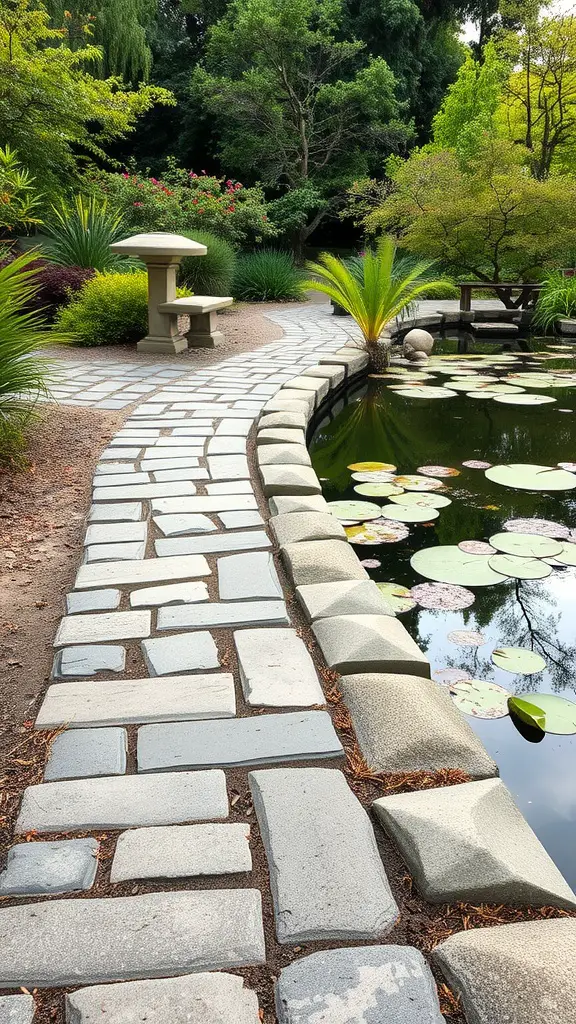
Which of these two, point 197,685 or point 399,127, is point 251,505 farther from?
point 399,127

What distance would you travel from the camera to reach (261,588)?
218 cm

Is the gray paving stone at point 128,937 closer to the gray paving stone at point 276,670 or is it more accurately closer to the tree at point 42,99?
the gray paving stone at point 276,670

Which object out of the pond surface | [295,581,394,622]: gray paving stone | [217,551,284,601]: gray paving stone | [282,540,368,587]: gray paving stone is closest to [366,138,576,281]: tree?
the pond surface

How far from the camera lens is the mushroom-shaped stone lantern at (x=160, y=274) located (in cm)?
575

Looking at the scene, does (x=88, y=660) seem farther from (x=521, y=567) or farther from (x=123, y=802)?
(x=521, y=567)

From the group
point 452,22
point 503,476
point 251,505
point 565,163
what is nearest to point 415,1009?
point 251,505

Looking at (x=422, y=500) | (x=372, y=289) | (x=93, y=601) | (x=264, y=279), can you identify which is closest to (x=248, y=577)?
(x=93, y=601)

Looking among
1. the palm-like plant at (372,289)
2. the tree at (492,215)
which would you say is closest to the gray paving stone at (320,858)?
the palm-like plant at (372,289)

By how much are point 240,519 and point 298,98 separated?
13739 millimetres

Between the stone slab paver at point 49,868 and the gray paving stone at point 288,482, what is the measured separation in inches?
73.2

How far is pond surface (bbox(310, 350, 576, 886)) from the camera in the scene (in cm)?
176

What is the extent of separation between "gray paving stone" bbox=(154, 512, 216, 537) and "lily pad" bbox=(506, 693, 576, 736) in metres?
1.22

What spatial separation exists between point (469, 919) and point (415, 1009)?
7.9 inches

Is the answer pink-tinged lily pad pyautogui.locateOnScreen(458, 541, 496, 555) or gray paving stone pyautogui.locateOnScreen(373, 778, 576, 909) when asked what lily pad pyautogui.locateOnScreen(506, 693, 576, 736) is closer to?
gray paving stone pyautogui.locateOnScreen(373, 778, 576, 909)
